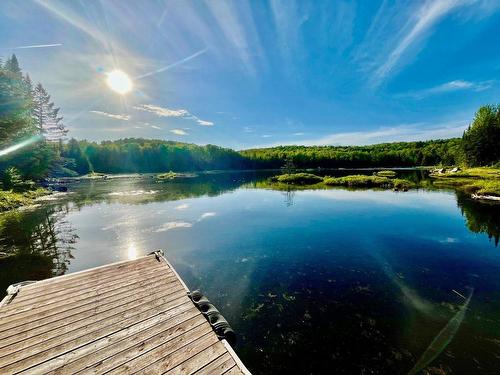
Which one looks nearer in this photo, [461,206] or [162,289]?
[162,289]

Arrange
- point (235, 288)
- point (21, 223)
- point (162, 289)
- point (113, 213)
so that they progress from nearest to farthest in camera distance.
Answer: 1. point (162, 289)
2. point (235, 288)
3. point (21, 223)
4. point (113, 213)

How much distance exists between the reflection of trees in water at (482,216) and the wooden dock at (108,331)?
21417 millimetres

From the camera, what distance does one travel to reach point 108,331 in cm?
597

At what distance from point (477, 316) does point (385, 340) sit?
4.28 meters

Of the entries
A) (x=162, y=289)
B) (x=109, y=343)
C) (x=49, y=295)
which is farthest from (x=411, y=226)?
(x=49, y=295)

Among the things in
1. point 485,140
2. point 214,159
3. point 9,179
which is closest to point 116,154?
point 214,159

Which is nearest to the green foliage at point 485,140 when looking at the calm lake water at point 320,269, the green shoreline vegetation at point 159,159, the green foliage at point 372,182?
the green shoreline vegetation at point 159,159

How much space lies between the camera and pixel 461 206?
27953 mm

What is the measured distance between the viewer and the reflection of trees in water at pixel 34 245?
39.9 ft

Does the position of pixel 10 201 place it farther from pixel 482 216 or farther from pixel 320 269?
pixel 482 216

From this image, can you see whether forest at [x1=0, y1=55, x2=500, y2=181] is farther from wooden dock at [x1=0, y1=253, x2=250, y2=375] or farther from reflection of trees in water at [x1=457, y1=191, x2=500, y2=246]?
reflection of trees in water at [x1=457, y1=191, x2=500, y2=246]

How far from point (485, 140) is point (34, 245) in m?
97.7

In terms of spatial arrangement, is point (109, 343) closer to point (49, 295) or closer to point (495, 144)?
point (49, 295)

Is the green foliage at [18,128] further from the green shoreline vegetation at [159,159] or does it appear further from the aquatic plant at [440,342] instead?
the aquatic plant at [440,342]
